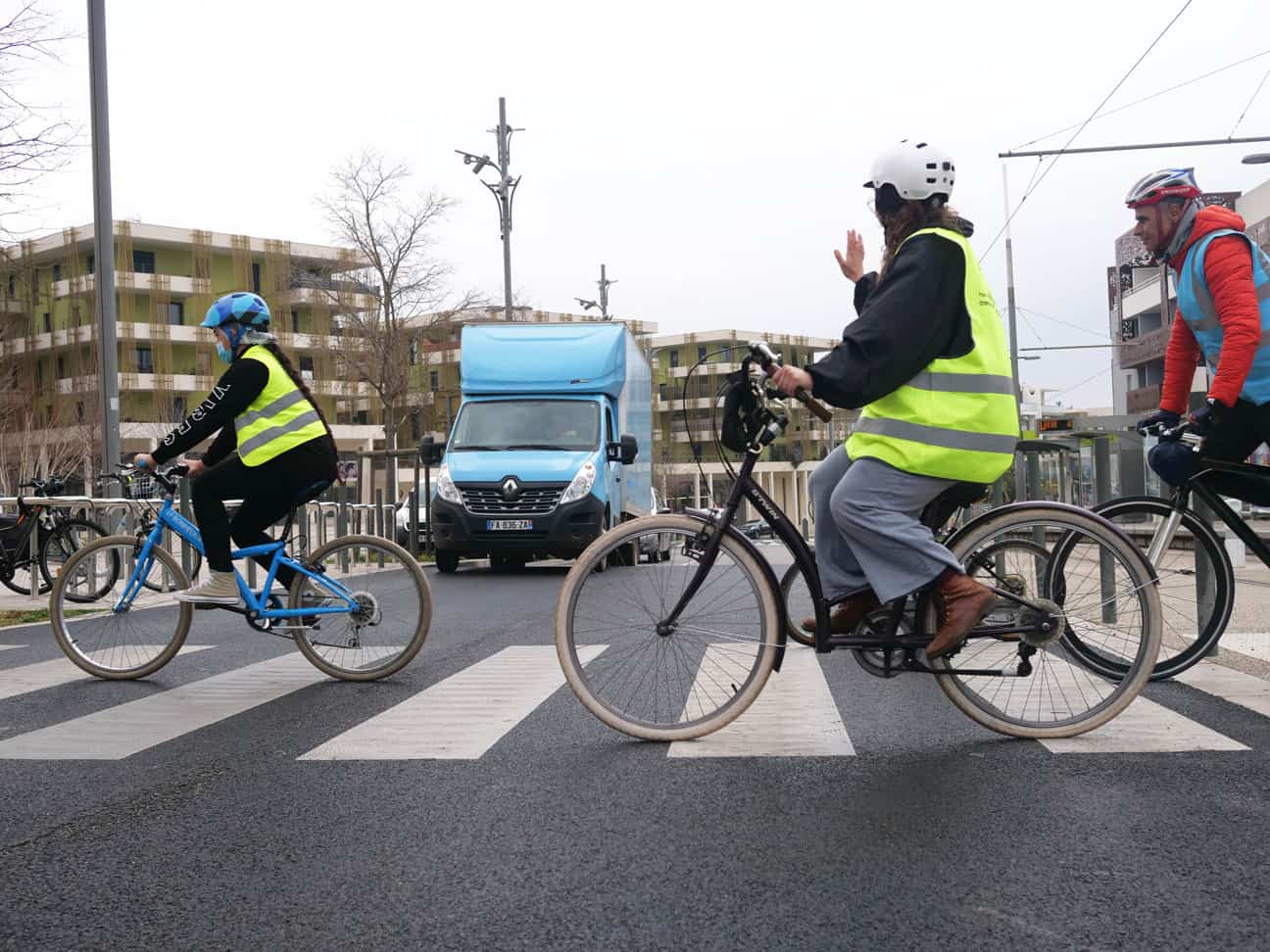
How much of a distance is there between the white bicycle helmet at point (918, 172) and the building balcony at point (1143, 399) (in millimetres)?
59822

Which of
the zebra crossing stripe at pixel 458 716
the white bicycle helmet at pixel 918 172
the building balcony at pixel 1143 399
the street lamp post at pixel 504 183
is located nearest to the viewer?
the white bicycle helmet at pixel 918 172

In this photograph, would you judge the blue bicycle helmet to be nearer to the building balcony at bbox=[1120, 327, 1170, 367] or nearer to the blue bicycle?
the blue bicycle

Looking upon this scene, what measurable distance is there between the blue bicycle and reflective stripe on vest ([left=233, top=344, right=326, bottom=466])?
248 mm

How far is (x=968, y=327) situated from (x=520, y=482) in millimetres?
12193

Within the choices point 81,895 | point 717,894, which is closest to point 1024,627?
point 717,894

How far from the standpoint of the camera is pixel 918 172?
13.2ft

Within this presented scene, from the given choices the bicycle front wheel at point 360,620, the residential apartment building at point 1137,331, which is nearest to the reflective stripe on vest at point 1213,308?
the bicycle front wheel at point 360,620

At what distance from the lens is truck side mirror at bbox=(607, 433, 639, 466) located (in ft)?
54.9

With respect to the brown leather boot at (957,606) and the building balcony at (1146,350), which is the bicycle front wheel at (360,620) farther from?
the building balcony at (1146,350)

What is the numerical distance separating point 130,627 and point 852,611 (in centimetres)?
369

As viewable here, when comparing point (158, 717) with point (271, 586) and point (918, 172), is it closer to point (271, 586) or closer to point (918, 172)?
point (271, 586)

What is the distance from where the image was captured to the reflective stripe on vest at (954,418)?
3906 millimetres

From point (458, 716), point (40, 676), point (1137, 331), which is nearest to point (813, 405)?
point (458, 716)

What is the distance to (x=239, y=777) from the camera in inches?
152
